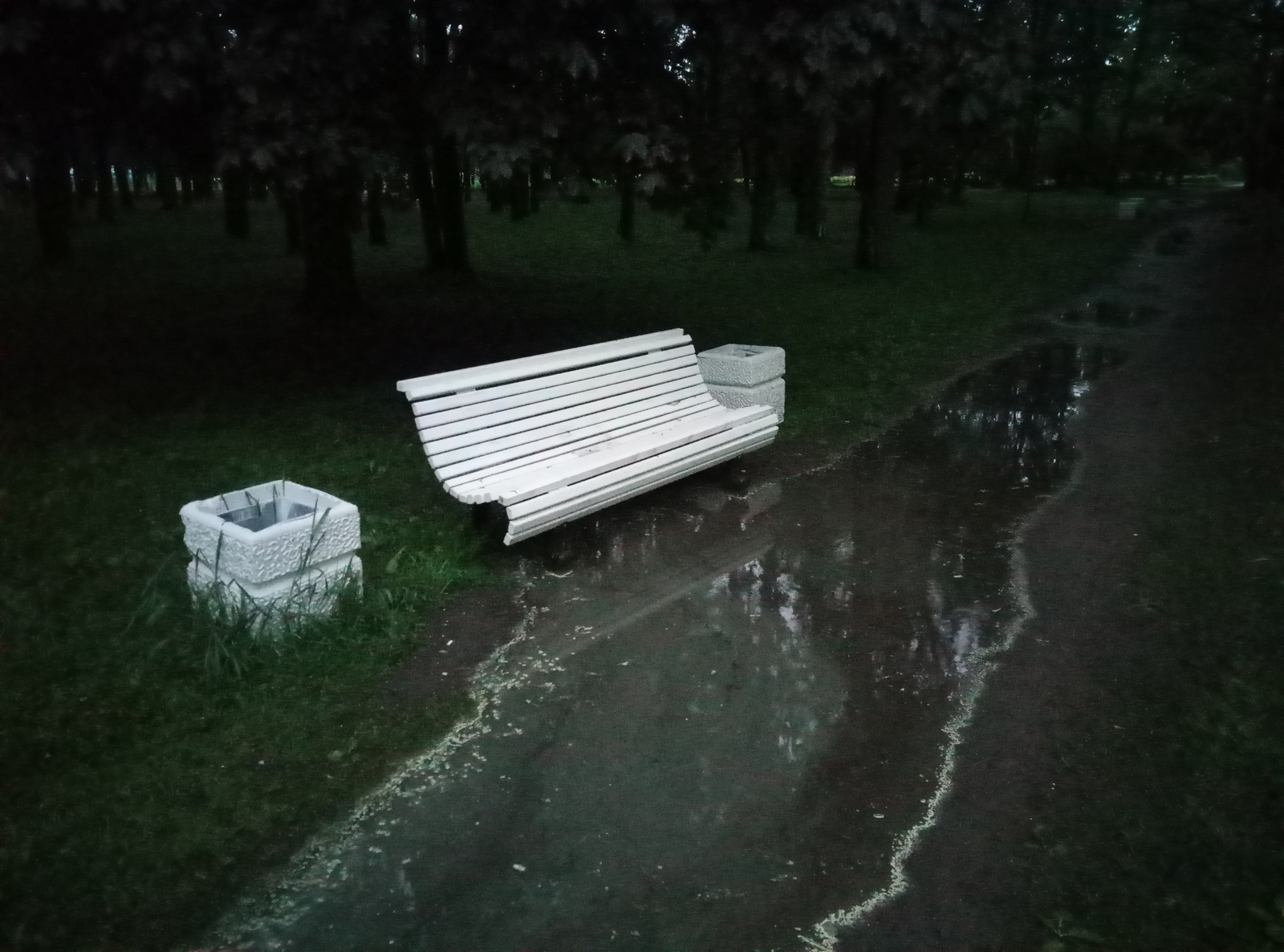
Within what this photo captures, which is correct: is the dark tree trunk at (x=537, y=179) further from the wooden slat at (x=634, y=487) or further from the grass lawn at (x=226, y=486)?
the wooden slat at (x=634, y=487)

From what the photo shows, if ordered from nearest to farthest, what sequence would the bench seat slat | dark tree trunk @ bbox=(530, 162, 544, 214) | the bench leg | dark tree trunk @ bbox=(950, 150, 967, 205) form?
the bench seat slat, the bench leg, dark tree trunk @ bbox=(530, 162, 544, 214), dark tree trunk @ bbox=(950, 150, 967, 205)

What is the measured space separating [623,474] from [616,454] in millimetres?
156

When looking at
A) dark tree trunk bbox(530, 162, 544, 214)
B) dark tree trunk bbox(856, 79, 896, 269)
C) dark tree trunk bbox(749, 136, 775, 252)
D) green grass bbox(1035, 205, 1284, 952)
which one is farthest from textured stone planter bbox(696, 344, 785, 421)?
dark tree trunk bbox(749, 136, 775, 252)

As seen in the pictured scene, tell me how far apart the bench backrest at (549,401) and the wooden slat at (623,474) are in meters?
0.40

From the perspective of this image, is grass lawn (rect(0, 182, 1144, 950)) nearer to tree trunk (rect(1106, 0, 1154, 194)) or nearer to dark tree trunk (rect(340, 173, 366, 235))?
dark tree trunk (rect(340, 173, 366, 235))

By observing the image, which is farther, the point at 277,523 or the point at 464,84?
the point at 464,84

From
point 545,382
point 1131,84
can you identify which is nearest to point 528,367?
point 545,382

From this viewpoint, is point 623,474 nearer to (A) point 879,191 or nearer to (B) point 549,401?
(B) point 549,401

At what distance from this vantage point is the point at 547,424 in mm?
5996

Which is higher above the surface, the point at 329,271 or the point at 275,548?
the point at 329,271

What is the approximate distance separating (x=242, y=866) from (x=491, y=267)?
16.2m

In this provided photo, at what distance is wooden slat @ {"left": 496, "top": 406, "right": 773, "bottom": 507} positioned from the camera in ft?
17.3

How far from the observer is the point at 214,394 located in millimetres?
8969

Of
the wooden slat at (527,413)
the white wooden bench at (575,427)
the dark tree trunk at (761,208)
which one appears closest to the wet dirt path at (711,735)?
the white wooden bench at (575,427)
